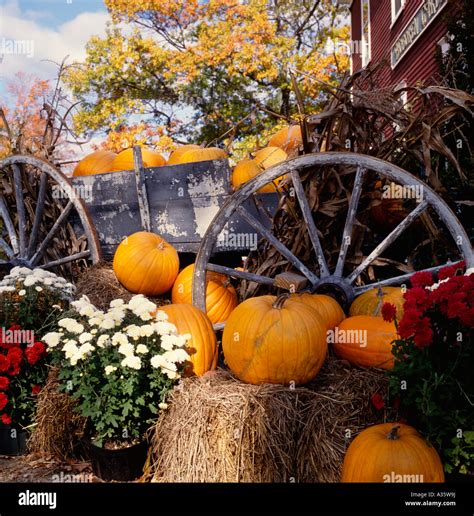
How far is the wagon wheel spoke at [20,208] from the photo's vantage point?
4812mm

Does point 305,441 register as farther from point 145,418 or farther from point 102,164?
point 102,164

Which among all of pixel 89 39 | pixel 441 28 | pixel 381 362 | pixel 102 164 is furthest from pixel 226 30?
pixel 381 362

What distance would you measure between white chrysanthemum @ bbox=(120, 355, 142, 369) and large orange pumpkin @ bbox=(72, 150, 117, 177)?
2779 millimetres

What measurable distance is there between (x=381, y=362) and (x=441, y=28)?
6861mm

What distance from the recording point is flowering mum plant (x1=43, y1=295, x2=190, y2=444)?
262 centimetres

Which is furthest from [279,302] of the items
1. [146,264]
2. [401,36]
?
[401,36]

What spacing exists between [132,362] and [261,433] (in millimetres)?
685

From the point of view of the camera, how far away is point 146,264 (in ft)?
12.8

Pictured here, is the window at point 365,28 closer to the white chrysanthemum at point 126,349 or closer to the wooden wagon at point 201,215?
the wooden wagon at point 201,215

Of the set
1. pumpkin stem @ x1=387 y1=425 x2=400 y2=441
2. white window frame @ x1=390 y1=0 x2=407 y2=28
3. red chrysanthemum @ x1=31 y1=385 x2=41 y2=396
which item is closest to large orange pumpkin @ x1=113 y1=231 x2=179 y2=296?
red chrysanthemum @ x1=31 y1=385 x2=41 y2=396

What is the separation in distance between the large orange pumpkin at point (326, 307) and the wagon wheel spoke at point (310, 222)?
0.81 ft

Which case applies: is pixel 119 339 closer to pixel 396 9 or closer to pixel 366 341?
pixel 366 341

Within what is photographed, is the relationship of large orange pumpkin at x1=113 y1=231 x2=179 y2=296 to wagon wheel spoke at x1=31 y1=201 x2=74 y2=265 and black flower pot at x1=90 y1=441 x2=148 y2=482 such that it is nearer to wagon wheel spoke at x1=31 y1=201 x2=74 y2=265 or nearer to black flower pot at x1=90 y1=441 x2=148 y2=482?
wagon wheel spoke at x1=31 y1=201 x2=74 y2=265
